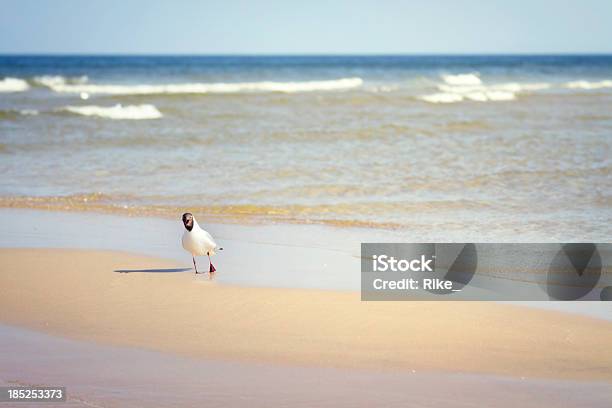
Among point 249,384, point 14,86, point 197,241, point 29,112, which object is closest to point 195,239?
point 197,241

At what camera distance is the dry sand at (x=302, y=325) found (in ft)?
16.2

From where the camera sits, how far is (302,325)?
5.54m

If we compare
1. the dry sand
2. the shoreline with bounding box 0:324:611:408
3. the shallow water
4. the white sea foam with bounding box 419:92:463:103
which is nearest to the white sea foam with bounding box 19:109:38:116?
the white sea foam with bounding box 419:92:463:103

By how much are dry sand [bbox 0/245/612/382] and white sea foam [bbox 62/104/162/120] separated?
16.3m

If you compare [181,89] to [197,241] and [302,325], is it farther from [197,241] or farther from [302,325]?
[302,325]

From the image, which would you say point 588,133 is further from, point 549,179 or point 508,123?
point 549,179

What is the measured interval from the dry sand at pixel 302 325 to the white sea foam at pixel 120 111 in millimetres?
16289

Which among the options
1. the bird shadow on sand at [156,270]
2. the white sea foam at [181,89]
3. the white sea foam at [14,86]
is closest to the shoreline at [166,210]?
the bird shadow on sand at [156,270]

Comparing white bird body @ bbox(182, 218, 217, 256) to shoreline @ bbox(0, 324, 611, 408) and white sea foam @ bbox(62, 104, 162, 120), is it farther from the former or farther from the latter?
white sea foam @ bbox(62, 104, 162, 120)

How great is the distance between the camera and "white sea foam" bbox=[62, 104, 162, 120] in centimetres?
2280

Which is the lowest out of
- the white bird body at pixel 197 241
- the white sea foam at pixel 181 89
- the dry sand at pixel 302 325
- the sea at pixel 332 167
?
the dry sand at pixel 302 325

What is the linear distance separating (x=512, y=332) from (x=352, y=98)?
80.4 feet

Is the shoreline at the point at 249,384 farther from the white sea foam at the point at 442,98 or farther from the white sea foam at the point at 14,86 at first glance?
the white sea foam at the point at 14,86

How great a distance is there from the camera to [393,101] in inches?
1137
